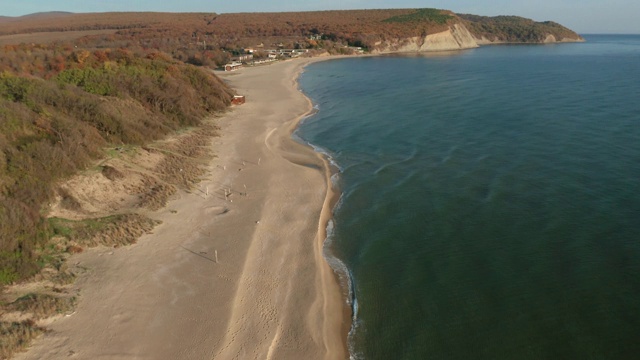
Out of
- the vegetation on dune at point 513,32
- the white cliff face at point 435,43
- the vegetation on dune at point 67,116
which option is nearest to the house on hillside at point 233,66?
the vegetation on dune at point 67,116

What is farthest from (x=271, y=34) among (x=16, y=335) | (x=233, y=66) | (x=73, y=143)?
(x=16, y=335)

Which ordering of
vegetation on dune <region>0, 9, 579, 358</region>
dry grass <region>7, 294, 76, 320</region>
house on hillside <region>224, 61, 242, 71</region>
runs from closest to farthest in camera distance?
dry grass <region>7, 294, 76, 320</region> < vegetation on dune <region>0, 9, 579, 358</region> < house on hillside <region>224, 61, 242, 71</region>

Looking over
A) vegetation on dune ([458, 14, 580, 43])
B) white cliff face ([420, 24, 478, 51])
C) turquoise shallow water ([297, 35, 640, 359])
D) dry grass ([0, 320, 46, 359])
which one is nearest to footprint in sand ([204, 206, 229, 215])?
turquoise shallow water ([297, 35, 640, 359])

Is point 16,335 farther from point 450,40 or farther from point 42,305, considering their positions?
point 450,40

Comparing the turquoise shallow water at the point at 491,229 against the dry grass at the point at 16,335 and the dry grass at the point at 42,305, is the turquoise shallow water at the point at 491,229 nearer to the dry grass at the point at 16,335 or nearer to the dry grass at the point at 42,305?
the dry grass at the point at 42,305

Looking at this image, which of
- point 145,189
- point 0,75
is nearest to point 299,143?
point 145,189

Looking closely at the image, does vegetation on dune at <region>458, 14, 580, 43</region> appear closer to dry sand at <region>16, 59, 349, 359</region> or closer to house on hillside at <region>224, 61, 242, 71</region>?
house on hillside at <region>224, 61, 242, 71</region>

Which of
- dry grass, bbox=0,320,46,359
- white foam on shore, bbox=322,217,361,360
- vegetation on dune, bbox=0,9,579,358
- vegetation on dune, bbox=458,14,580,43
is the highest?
vegetation on dune, bbox=458,14,580,43
